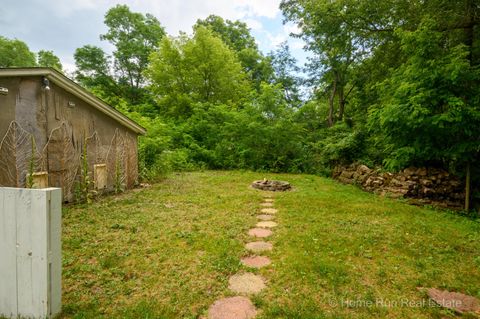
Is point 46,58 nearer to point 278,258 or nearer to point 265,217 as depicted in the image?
point 265,217

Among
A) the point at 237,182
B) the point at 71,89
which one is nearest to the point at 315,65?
the point at 237,182

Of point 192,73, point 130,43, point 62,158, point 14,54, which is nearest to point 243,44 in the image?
point 130,43

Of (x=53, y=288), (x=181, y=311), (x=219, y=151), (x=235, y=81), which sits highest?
(x=235, y=81)

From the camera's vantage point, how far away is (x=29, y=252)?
6.23 ft

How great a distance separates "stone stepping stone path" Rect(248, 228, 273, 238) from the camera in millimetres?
3957

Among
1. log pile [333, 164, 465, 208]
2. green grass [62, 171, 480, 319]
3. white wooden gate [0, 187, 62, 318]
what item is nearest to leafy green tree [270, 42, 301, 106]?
log pile [333, 164, 465, 208]

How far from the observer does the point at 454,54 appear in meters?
5.55

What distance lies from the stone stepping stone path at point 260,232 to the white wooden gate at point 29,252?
2617 millimetres

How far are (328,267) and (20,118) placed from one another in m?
5.90

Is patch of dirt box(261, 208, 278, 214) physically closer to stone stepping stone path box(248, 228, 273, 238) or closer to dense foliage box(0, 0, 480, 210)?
stone stepping stone path box(248, 228, 273, 238)

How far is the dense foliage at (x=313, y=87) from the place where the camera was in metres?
5.68

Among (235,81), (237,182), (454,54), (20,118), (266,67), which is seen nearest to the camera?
(20,118)

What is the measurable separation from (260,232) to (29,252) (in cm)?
296

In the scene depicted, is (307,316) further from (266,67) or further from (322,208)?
(266,67)
